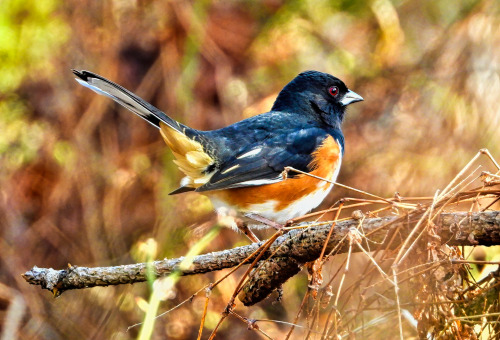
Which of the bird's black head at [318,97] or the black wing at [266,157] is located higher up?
the bird's black head at [318,97]

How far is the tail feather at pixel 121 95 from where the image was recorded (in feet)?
7.96

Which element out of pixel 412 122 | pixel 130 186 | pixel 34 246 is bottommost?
pixel 34 246

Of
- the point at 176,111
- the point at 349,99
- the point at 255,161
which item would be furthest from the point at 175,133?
the point at 176,111

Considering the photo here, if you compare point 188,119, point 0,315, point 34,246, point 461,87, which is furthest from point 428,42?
point 0,315

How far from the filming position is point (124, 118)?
176 inches

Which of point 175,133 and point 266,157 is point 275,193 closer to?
point 266,157

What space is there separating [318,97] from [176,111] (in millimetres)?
1260

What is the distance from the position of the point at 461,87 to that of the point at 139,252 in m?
2.45

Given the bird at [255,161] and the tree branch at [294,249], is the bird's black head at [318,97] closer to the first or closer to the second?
the bird at [255,161]

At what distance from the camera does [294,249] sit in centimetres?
176

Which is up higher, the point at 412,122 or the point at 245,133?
the point at 245,133

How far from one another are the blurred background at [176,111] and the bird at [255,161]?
1.11 meters

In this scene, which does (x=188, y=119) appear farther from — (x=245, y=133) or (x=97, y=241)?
(x=245, y=133)

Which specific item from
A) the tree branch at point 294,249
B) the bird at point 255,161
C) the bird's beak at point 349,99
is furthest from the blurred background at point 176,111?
the tree branch at point 294,249
